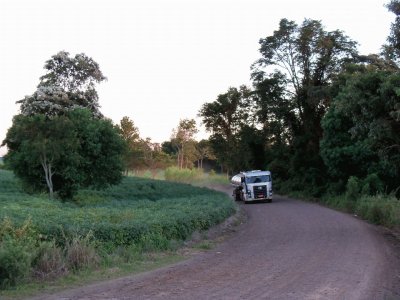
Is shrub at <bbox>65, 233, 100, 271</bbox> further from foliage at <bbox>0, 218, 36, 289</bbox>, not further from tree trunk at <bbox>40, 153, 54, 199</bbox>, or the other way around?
tree trunk at <bbox>40, 153, 54, 199</bbox>

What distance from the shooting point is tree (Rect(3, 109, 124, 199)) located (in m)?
32.1

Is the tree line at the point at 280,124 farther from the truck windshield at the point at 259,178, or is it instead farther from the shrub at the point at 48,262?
the shrub at the point at 48,262

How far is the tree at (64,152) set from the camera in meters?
32.1

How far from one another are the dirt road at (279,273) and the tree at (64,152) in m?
15.3

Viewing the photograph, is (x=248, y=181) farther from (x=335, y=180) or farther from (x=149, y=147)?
(x=149, y=147)

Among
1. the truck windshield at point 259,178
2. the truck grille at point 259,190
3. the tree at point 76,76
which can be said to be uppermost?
the tree at point 76,76

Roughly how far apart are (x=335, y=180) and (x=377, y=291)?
36.1m

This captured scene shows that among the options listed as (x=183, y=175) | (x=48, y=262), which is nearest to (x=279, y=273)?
(x=48, y=262)

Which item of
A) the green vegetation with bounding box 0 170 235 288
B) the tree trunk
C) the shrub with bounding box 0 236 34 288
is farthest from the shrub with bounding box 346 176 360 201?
the shrub with bounding box 0 236 34 288

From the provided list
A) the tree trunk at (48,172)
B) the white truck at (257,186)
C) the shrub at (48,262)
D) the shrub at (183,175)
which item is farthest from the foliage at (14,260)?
the shrub at (183,175)

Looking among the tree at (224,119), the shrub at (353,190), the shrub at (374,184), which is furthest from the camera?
the tree at (224,119)

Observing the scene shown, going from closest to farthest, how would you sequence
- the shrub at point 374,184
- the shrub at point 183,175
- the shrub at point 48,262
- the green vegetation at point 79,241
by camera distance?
1. the green vegetation at point 79,241
2. the shrub at point 48,262
3. the shrub at point 374,184
4. the shrub at point 183,175

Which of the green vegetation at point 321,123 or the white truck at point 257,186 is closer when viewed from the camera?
the green vegetation at point 321,123

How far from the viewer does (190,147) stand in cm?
9894
